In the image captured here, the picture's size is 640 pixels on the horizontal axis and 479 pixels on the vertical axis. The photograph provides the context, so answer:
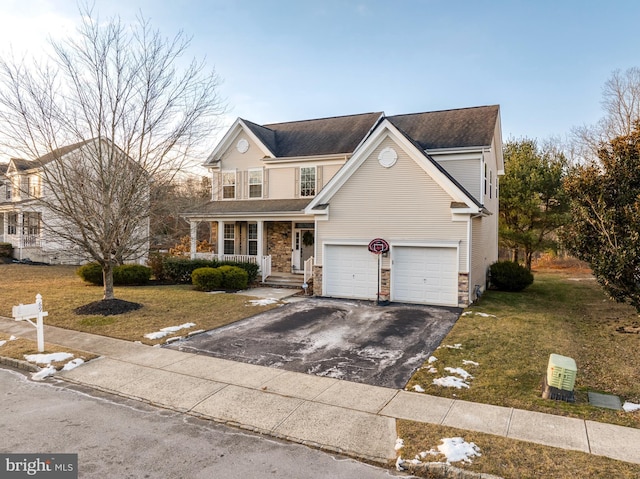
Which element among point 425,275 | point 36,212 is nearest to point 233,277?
point 36,212

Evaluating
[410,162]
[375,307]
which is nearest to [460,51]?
[410,162]

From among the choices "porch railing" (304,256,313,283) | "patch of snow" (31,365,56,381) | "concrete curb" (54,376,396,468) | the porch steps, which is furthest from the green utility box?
the porch steps

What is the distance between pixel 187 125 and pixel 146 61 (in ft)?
7.02

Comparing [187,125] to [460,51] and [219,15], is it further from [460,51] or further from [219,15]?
[460,51]

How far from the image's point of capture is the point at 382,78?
18531mm

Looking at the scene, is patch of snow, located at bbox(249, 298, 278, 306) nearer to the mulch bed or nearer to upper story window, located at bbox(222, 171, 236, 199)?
the mulch bed

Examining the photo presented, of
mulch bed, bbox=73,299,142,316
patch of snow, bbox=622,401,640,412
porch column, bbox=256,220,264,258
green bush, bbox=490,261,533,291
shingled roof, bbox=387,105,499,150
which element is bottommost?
patch of snow, bbox=622,401,640,412

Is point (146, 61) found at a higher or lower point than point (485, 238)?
higher

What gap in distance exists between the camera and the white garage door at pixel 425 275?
13633 mm

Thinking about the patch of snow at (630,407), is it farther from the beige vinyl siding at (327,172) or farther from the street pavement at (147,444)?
the beige vinyl siding at (327,172)

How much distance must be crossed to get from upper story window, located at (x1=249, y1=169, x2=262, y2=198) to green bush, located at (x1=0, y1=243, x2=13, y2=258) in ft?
59.9

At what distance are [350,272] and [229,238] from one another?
8.13 metres

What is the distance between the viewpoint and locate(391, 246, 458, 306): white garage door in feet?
44.7

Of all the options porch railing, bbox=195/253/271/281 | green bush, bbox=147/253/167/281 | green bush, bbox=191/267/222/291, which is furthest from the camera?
green bush, bbox=147/253/167/281
